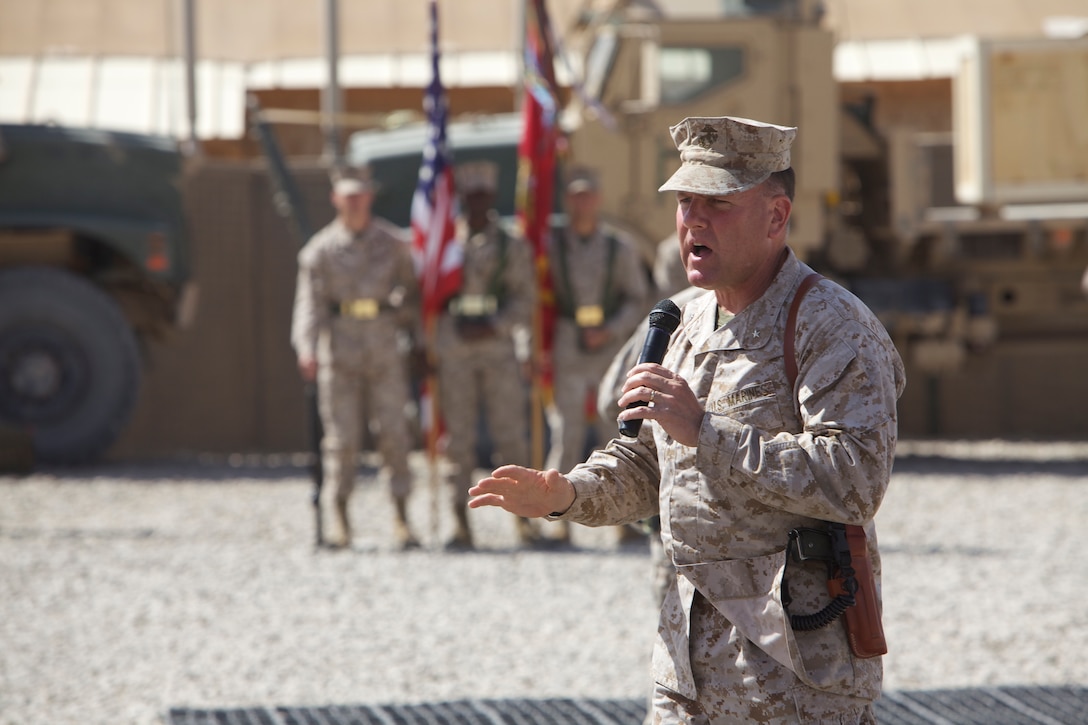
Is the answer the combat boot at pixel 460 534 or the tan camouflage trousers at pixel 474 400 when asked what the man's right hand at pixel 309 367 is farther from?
the combat boot at pixel 460 534

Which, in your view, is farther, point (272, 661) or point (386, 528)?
point (386, 528)

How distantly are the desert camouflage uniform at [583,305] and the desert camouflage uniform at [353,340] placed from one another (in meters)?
0.81

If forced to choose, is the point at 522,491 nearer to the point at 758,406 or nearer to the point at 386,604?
the point at 758,406

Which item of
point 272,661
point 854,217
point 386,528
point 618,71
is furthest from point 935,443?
point 272,661

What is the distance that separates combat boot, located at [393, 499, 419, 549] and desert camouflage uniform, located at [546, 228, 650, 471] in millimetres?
824

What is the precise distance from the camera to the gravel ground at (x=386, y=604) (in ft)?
16.1

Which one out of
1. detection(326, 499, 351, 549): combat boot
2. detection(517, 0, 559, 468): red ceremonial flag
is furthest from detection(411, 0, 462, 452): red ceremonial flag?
detection(326, 499, 351, 549): combat boot

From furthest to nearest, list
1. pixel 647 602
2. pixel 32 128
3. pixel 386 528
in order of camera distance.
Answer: pixel 32 128, pixel 386 528, pixel 647 602

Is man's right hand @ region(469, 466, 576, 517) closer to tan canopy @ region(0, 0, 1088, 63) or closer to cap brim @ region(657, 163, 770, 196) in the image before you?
cap brim @ region(657, 163, 770, 196)

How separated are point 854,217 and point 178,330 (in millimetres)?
5003

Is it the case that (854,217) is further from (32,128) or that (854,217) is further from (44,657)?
(44,657)

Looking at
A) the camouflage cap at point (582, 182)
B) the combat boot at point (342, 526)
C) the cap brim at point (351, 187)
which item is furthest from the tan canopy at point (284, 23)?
the combat boot at point (342, 526)

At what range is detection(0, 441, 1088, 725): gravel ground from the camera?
489 centimetres

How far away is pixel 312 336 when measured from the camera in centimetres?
739
